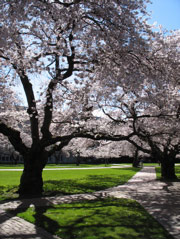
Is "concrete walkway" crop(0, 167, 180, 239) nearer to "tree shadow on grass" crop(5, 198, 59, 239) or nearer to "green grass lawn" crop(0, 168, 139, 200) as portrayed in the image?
"tree shadow on grass" crop(5, 198, 59, 239)

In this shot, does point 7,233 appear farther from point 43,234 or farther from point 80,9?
point 80,9

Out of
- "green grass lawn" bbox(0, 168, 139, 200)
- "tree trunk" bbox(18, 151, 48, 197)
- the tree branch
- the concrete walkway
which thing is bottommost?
"green grass lawn" bbox(0, 168, 139, 200)

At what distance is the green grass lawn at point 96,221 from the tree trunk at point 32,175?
3.26 metres

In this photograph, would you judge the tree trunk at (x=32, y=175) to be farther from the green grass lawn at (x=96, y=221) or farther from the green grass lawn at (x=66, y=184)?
the green grass lawn at (x=96, y=221)

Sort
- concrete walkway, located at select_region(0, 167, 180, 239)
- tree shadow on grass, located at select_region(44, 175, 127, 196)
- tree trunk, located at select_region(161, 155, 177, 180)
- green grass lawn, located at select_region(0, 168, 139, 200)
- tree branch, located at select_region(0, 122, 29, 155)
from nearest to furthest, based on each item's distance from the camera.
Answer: concrete walkway, located at select_region(0, 167, 180, 239) < tree branch, located at select_region(0, 122, 29, 155) < green grass lawn, located at select_region(0, 168, 139, 200) < tree shadow on grass, located at select_region(44, 175, 127, 196) < tree trunk, located at select_region(161, 155, 177, 180)

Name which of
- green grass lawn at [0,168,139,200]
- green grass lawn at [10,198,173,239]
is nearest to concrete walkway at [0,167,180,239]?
green grass lawn at [10,198,173,239]

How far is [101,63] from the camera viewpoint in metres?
9.89

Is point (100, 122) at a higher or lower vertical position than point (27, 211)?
higher

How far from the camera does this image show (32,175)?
12031 millimetres

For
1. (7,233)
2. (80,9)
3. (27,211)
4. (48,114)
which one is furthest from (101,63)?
(7,233)

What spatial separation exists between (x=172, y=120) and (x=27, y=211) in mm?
8961

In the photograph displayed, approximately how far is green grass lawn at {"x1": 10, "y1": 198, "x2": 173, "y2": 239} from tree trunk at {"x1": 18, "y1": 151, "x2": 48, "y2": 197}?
326cm

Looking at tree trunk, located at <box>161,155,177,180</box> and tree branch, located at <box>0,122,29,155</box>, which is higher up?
tree branch, located at <box>0,122,29,155</box>

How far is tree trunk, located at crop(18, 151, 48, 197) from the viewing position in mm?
11883
